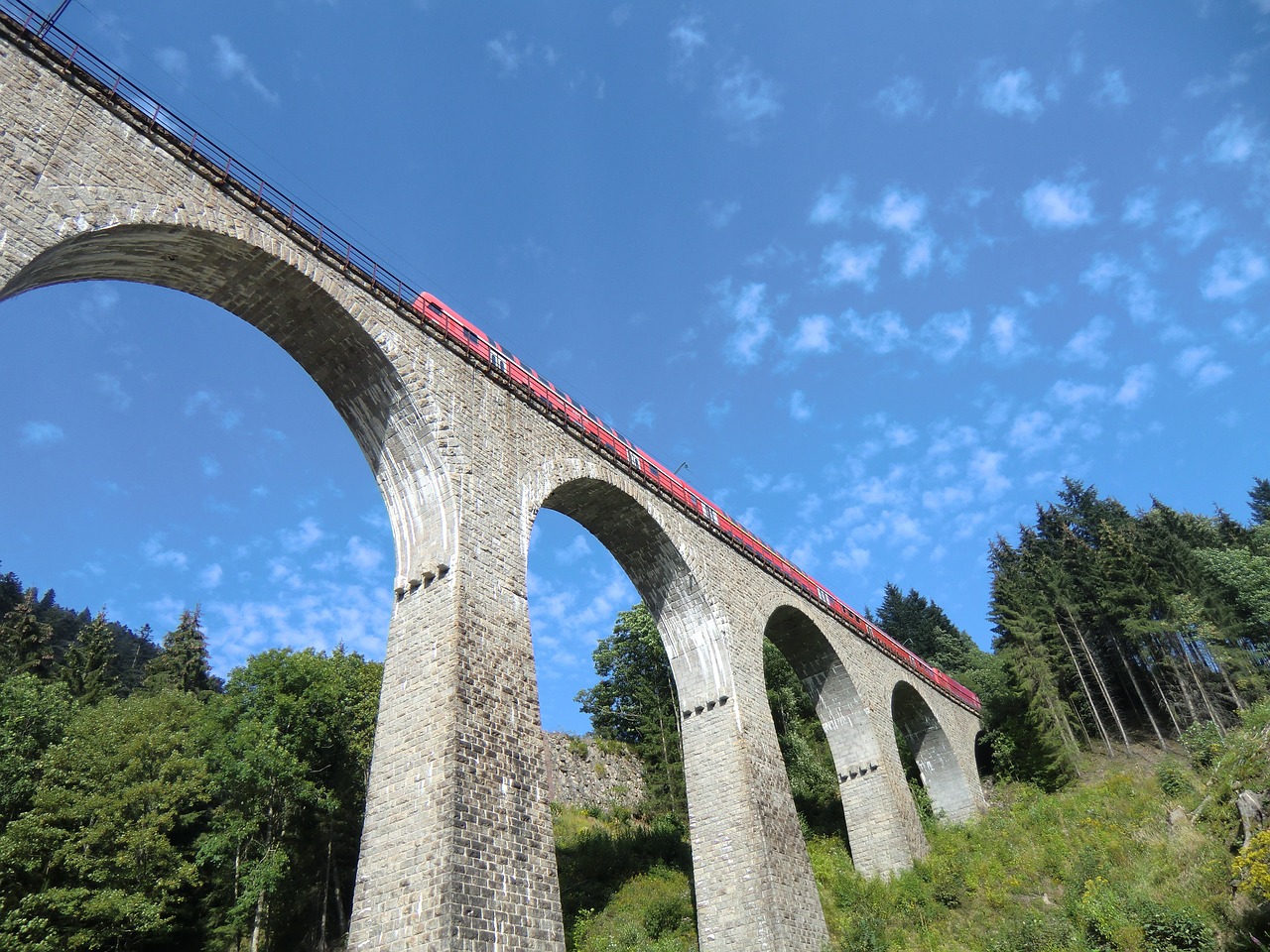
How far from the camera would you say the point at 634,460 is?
18.1m

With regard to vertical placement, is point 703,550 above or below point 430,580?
above

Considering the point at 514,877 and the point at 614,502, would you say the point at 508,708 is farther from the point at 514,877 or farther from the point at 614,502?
the point at 614,502

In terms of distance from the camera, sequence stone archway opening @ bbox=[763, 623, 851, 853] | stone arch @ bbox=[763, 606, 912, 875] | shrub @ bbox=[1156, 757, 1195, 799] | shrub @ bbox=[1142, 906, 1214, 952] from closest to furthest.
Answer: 1. shrub @ bbox=[1142, 906, 1214, 952]
2. shrub @ bbox=[1156, 757, 1195, 799]
3. stone arch @ bbox=[763, 606, 912, 875]
4. stone archway opening @ bbox=[763, 623, 851, 853]

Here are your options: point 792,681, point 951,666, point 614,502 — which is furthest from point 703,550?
point 951,666

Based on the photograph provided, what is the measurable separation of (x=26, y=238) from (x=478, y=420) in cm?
674

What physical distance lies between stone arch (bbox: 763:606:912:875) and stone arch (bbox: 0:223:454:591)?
40.4ft

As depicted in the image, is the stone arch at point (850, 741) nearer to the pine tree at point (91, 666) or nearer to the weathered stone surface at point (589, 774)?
the weathered stone surface at point (589, 774)

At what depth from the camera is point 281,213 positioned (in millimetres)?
11797

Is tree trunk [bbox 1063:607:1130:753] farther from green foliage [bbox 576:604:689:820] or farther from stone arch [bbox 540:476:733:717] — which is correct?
stone arch [bbox 540:476:733:717]

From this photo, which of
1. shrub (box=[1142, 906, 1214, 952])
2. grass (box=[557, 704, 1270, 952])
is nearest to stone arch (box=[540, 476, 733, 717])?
grass (box=[557, 704, 1270, 952])

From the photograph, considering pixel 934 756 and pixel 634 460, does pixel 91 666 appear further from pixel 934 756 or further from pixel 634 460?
pixel 934 756

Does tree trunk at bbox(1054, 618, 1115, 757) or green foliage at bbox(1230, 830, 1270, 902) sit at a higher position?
tree trunk at bbox(1054, 618, 1115, 757)

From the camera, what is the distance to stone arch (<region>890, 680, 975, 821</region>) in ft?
93.9

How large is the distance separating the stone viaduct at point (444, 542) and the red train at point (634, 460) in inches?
10.7
